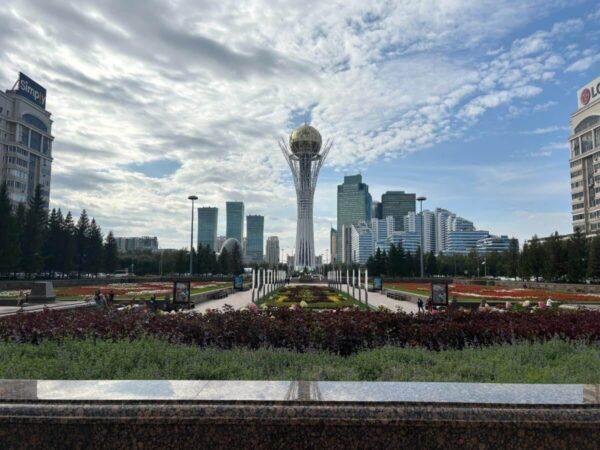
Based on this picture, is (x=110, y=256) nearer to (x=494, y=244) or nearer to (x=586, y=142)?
(x=586, y=142)

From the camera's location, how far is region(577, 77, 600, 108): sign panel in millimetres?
77062

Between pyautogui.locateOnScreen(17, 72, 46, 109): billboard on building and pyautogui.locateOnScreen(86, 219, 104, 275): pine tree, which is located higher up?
pyautogui.locateOnScreen(17, 72, 46, 109): billboard on building

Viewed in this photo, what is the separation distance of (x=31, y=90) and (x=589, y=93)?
299ft

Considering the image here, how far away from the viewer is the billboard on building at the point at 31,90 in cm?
7983

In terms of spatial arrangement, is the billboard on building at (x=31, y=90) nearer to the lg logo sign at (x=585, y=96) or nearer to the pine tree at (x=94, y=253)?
the pine tree at (x=94, y=253)

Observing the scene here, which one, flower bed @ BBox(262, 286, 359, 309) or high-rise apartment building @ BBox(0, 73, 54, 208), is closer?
flower bed @ BBox(262, 286, 359, 309)

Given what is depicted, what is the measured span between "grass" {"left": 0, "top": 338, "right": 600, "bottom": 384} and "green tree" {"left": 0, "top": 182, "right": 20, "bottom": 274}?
43.5 m

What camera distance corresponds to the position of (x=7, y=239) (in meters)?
45.9

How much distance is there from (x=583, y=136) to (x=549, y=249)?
37638 millimetres

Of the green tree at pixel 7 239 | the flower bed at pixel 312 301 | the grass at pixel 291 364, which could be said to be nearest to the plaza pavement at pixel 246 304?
the flower bed at pixel 312 301

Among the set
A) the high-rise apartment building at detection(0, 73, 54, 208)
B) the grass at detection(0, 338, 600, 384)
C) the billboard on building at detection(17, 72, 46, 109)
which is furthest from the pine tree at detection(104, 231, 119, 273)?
the grass at detection(0, 338, 600, 384)

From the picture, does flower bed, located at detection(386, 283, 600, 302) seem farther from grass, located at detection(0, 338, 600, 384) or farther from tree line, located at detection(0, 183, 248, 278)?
tree line, located at detection(0, 183, 248, 278)

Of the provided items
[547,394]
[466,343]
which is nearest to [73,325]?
[466,343]

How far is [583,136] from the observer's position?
80.4 meters
